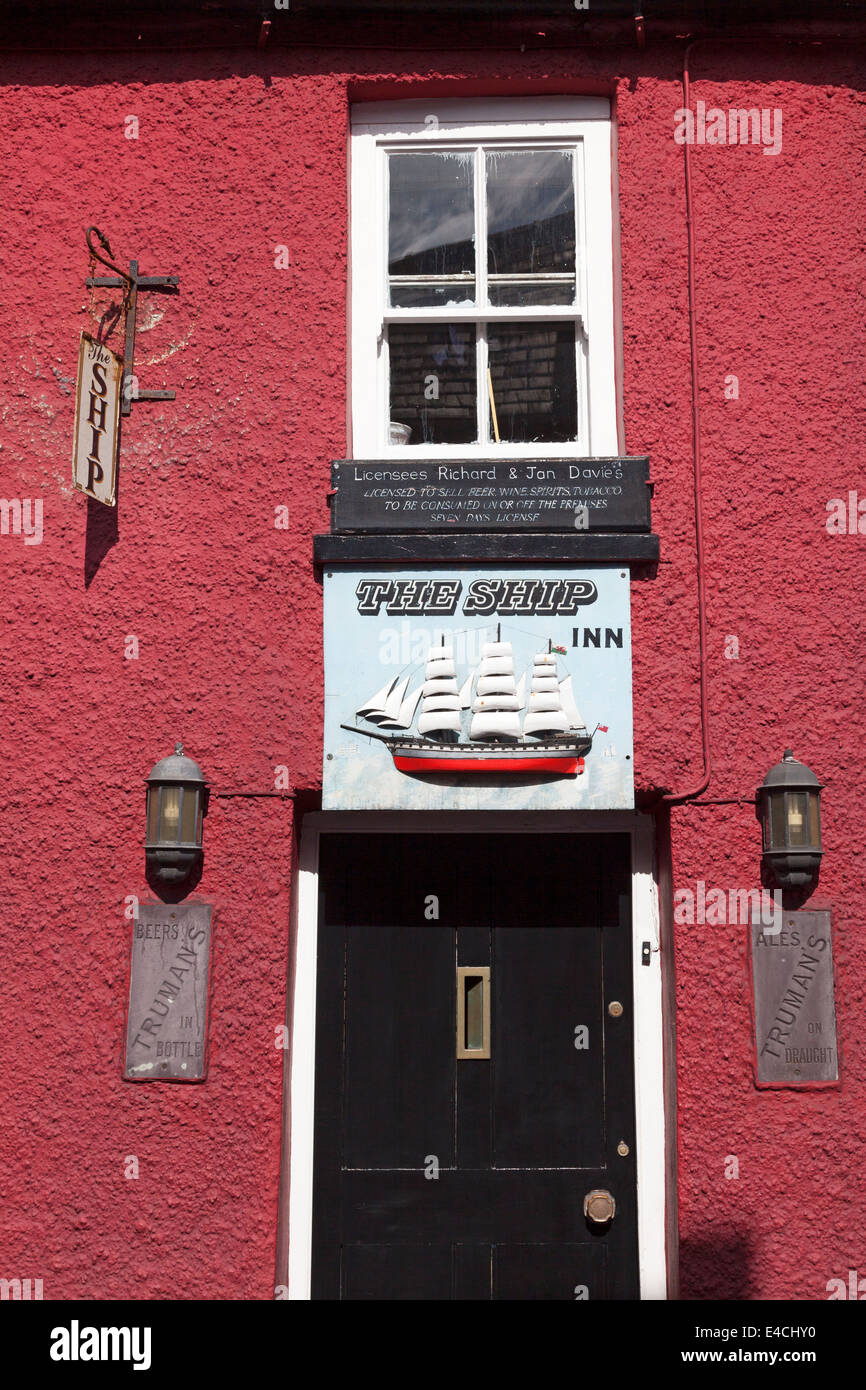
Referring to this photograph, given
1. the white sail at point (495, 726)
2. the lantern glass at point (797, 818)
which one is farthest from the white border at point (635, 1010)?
the lantern glass at point (797, 818)

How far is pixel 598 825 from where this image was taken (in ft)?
17.5

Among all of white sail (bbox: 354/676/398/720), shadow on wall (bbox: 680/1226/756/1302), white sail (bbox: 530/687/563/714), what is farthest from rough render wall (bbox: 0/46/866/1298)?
white sail (bbox: 530/687/563/714)

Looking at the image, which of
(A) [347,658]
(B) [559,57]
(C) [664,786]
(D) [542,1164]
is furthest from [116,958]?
(B) [559,57]

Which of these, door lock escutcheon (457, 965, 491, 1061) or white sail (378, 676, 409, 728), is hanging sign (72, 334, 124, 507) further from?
door lock escutcheon (457, 965, 491, 1061)

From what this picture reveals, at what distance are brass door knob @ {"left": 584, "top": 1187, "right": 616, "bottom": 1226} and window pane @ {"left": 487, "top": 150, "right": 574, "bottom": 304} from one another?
3640mm

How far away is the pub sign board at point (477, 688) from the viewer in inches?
199

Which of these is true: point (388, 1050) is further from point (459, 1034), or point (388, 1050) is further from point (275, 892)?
point (275, 892)

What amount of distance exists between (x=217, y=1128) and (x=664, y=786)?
6.93ft

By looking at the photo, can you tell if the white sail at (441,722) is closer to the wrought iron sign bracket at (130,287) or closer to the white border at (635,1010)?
the white border at (635,1010)

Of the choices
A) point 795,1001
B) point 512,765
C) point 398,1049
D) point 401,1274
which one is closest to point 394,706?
point 512,765

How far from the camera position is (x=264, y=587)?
5.21 metres

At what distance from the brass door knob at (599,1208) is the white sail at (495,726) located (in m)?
1.79

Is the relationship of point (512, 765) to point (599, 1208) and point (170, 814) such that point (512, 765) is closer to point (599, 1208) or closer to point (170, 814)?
point (170, 814)

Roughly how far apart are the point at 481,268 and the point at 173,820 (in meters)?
2.66
